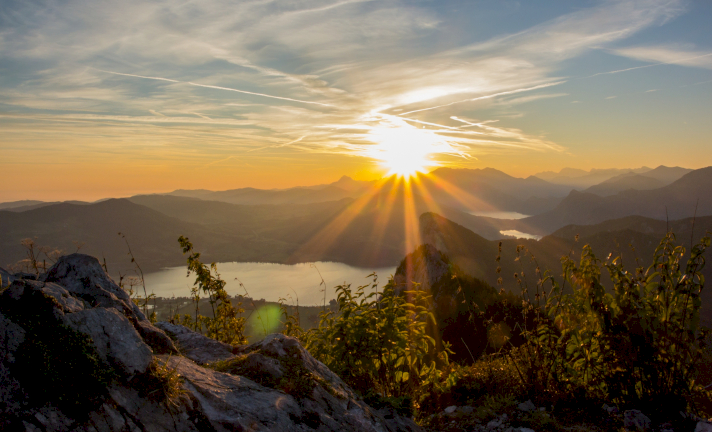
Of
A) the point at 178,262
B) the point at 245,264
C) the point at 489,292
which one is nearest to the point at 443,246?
the point at 489,292

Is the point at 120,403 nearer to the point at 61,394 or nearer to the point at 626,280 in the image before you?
the point at 61,394

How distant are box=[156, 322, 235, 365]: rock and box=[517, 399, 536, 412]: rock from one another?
3681 mm

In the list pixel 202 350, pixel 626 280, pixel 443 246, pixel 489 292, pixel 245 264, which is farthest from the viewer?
pixel 245 264

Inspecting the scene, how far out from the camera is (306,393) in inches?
126

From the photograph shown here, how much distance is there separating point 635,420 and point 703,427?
0.56m

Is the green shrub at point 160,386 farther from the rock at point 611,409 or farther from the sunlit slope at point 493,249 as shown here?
the sunlit slope at point 493,249

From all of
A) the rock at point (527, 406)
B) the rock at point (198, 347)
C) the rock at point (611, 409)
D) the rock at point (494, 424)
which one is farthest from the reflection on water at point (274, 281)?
the rock at point (611, 409)

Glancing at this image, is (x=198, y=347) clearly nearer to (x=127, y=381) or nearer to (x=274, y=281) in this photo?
(x=127, y=381)

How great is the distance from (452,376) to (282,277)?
4725 inches

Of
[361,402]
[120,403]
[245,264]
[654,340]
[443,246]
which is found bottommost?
[245,264]

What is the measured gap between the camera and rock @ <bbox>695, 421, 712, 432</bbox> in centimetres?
346

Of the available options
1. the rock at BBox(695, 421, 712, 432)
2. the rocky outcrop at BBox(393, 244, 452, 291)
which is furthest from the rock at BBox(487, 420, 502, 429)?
the rocky outcrop at BBox(393, 244, 452, 291)

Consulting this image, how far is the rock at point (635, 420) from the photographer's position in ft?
12.6

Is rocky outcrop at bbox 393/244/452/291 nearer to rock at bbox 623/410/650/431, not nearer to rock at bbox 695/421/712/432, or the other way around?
rock at bbox 623/410/650/431
